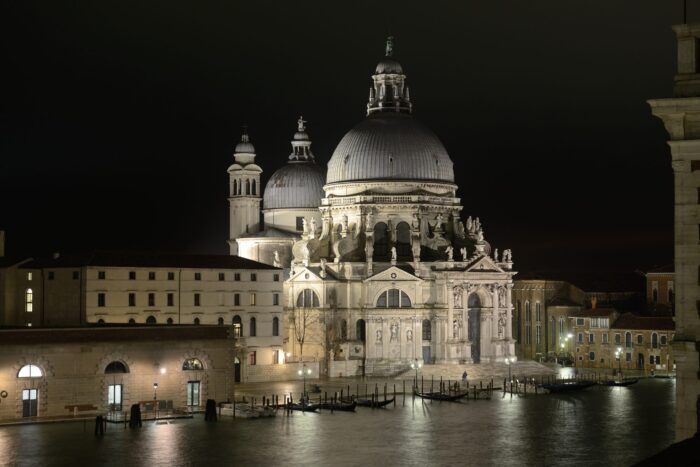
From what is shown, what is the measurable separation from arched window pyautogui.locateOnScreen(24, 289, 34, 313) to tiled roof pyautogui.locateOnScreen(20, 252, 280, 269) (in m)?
1.55

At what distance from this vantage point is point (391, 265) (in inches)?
3957

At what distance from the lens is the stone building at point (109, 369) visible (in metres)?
64.9

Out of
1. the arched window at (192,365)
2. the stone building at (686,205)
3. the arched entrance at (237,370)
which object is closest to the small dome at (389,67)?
the arched entrance at (237,370)

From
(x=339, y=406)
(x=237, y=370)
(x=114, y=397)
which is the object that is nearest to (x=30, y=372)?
(x=114, y=397)

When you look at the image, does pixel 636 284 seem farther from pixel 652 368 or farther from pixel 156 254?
A: pixel 156 254

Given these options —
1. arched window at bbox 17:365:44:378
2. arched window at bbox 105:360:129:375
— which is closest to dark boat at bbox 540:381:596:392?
arched window at bbox 105:360:129:375

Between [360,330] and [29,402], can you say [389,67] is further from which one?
[29,402]

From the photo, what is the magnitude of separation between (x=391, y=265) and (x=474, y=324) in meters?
7.00

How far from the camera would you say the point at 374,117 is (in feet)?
350

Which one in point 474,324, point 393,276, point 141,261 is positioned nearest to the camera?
point 141,261

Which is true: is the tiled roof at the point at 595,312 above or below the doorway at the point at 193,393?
above

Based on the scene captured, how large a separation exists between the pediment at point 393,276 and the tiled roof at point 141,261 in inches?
382

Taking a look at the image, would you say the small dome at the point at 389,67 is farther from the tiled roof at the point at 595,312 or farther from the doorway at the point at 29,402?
the doorway at the point at 29,402

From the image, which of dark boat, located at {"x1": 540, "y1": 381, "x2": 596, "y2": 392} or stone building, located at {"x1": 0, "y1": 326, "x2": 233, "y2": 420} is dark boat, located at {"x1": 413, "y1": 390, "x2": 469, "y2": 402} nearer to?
dark boat, located at {"x1": 540, "y1": 381, "x2": 596, "y2": 392}
